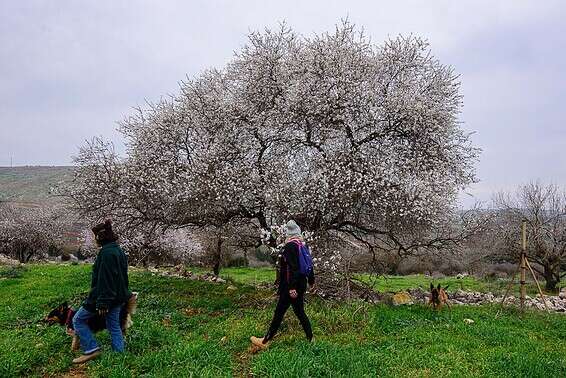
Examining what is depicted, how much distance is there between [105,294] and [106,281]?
0.21 meters

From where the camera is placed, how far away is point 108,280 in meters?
7.97

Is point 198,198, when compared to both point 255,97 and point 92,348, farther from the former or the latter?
point 92,348

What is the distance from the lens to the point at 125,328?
8.66m

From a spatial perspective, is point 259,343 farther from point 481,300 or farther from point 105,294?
point 481,300

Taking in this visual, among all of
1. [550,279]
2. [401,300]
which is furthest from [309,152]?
[550,279]

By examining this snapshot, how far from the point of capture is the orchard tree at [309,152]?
1324 cm

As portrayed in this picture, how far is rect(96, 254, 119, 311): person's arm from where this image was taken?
7.89 meters

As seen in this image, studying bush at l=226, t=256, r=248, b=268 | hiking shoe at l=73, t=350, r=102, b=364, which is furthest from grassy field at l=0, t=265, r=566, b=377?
bush at l=226, t=256, r=248, b=268

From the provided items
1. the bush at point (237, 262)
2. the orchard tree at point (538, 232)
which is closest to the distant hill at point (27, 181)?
the bush at point (237, 262)

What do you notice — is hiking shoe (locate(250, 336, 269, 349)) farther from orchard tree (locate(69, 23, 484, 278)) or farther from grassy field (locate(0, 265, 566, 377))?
orchard tree (locate(69, 23, 484, 278))

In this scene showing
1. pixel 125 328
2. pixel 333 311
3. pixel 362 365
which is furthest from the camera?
pixel 333 311

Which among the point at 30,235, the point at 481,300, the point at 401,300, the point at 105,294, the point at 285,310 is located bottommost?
the point at 481,300

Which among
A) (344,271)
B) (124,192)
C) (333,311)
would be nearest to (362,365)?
(333,311)

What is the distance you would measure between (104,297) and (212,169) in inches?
248
